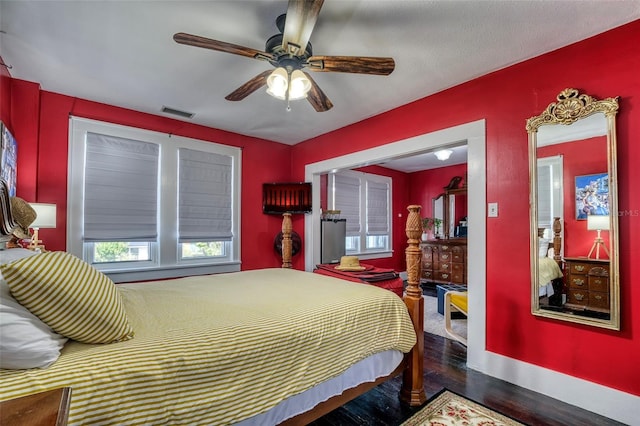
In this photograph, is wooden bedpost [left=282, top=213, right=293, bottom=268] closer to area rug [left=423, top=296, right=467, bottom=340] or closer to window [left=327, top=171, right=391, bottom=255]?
area rug [left=423, top=296, right=467, bottom=340]

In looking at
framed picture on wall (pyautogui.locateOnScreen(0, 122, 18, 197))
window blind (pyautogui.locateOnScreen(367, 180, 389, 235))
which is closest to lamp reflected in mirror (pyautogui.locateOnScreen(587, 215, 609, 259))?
window blind (pyautogui.locateOnScreen(367, 180, 389, 235))

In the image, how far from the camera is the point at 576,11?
1.83 metres

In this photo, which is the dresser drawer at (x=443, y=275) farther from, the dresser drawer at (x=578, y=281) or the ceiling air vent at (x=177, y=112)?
the ceiling air vent at (x=177, y=112)

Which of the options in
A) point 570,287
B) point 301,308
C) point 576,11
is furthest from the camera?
point 570,287

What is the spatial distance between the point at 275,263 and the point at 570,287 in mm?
3563

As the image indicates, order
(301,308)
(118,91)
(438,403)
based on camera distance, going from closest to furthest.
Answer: (301,308) → (438,403) → (118,91)

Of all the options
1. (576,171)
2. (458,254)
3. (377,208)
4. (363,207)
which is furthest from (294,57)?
(458,254)

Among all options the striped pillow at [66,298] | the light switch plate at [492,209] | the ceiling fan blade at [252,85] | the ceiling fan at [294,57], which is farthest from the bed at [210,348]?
the ceiling fan blade at [252,85]

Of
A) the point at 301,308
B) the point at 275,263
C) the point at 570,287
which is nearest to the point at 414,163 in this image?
the point at 275,263

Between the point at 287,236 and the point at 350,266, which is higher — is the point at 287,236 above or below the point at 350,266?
above

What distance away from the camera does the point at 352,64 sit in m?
1.90

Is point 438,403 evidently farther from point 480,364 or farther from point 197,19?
point 197,19

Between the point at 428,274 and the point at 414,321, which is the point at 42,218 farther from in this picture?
the point at 428,274

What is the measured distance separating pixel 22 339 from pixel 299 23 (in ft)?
5.82
